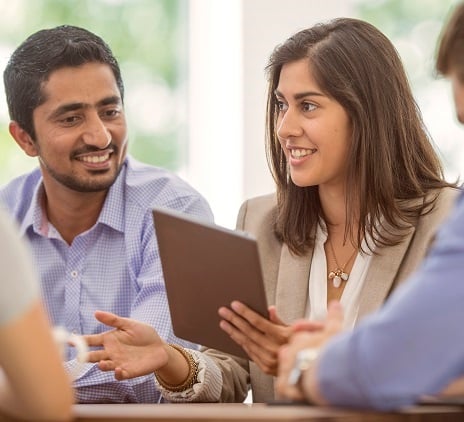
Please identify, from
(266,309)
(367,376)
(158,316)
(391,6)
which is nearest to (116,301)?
(158,316)

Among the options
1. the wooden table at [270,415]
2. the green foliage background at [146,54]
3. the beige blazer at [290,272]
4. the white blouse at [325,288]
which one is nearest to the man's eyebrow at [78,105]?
the beige blazer at [290,272]

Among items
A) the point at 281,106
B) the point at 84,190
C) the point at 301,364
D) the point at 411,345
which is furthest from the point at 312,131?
the point at 411,345

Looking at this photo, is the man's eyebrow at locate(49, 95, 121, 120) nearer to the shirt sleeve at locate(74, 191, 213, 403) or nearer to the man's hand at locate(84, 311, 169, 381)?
the shirt sleeve at locate(74, 191, 213, 403)

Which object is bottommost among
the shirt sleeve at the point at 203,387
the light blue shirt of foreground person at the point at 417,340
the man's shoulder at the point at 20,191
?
the shirt sleeve at the point at 203,387

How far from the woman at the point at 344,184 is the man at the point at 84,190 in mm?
336

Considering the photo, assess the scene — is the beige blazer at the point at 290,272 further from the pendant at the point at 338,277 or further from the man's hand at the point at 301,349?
the man's hand at the point at 301,349

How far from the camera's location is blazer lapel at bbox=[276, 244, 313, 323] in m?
2.42

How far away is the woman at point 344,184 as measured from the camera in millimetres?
2367

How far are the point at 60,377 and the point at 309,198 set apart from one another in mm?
1287

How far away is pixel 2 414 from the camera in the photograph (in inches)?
60.2

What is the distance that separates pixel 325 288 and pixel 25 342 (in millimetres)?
1210

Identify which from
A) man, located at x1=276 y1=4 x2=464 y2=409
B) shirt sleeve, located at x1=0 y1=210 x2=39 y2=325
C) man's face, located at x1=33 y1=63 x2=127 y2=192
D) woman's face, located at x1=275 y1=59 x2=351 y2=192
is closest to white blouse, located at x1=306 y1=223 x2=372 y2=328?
woman's face, located at x1=275 y1=59 x2=351 y2=192

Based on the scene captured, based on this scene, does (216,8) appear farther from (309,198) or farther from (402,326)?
(402,326)

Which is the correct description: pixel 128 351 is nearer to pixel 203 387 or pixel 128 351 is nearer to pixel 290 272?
pixel 203 387
